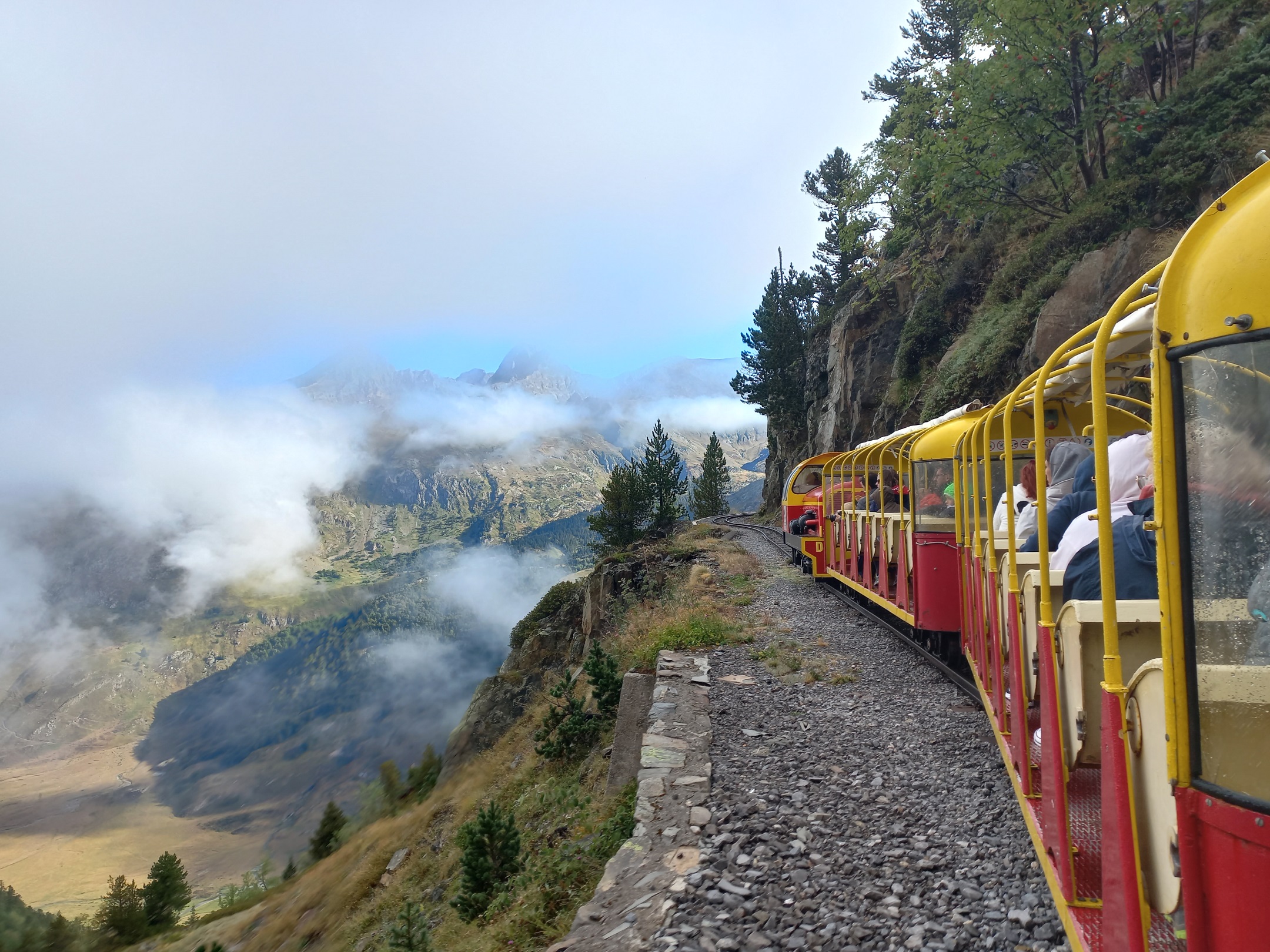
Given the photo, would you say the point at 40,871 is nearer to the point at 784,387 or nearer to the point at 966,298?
the point at 784,387

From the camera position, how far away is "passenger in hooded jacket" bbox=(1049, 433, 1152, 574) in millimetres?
3576

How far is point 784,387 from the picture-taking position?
45156mm

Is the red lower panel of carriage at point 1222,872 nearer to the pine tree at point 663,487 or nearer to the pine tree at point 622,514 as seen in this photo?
the pine tree at point 663,487

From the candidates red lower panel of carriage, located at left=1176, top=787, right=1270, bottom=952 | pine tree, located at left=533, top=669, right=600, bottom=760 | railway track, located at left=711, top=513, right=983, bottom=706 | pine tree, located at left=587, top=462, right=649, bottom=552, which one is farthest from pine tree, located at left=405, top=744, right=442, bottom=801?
red lower panel of carriage, located at left=1176, top=787, right=1270, bottom=952

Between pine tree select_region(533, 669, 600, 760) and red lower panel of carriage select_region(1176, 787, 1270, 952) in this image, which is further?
pine tree select_region(533, 669, 600, 760)

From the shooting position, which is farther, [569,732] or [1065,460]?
[569,732]

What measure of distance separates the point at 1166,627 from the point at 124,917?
60.7 meters

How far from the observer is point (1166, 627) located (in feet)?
5.89

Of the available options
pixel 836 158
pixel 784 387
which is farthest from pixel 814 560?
pixel 836 158

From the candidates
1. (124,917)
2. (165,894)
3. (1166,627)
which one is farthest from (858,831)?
(124,917)

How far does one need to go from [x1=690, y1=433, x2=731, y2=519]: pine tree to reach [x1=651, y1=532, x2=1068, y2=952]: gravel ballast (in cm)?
4930

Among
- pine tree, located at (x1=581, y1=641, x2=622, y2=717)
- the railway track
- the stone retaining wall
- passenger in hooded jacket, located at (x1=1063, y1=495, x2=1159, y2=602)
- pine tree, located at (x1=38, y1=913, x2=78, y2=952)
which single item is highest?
passenger in hooded jacket, located at (x1=1063, y1=495, x2=1159, y2=602)

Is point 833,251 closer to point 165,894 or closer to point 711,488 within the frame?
point 711,488

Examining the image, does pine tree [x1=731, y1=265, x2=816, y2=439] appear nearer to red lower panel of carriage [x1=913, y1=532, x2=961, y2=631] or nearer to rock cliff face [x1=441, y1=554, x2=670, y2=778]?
rock cliff face [x1=441, y1=554, x2=670, y2=778]
